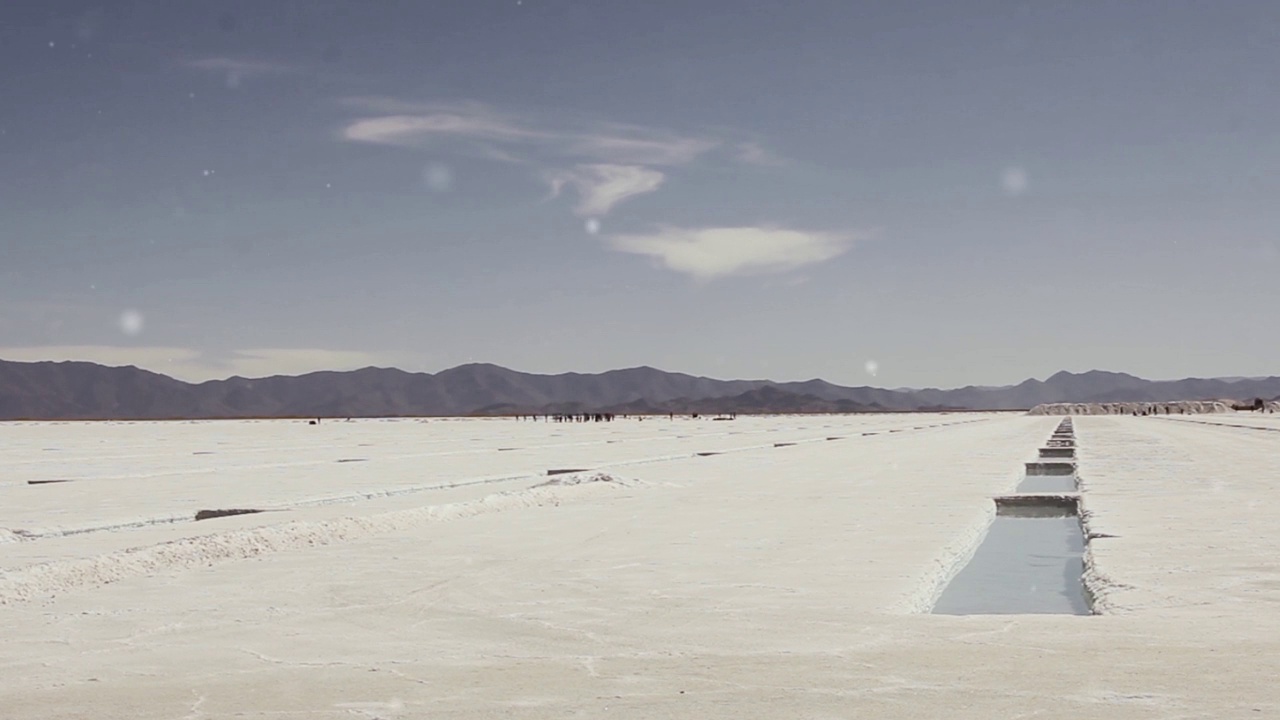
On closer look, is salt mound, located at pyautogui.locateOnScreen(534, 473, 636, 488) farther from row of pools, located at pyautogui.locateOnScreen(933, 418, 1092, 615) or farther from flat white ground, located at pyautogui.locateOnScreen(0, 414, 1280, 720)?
row of pools, located at pyautogui.locateOnScreen(933, 418, 1092, 615)

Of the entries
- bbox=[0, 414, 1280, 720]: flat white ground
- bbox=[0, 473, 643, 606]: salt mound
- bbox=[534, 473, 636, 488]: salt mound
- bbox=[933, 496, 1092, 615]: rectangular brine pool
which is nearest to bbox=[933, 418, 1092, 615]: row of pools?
bbox=[933, 496, 1092, 615]: rectangular brine pool

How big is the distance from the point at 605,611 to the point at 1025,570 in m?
5.12

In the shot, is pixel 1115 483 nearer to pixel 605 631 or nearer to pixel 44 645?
pixel 605 631

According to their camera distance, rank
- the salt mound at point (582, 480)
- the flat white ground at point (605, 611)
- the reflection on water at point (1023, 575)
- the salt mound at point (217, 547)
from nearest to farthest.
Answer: the flat white ground at point (605, 611) < the reflection on water at point (1023, 575) < the salt mound at point (217, 547) < the salt mound at point (582, 480)

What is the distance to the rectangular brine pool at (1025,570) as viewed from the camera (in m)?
9.19

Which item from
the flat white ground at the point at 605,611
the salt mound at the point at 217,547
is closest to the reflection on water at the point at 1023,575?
the flat white ground at the point at 605,611

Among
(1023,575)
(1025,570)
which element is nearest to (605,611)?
(1023,575)

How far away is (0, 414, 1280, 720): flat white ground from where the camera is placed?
18.6ft

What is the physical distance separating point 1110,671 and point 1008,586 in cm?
444

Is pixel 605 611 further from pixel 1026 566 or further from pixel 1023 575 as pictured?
pixel 1026 566

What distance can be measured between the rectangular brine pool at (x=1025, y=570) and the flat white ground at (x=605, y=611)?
0.27m

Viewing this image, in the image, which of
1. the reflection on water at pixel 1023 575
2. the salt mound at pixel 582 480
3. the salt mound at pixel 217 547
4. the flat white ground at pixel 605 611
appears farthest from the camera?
the salt mound at pixel 582 480

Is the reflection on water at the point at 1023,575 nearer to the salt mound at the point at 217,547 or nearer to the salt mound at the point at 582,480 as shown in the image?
the salt mound at the point at 217,547

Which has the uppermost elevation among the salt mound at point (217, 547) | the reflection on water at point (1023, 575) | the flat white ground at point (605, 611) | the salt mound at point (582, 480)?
the salt mound at point (582, 480)
